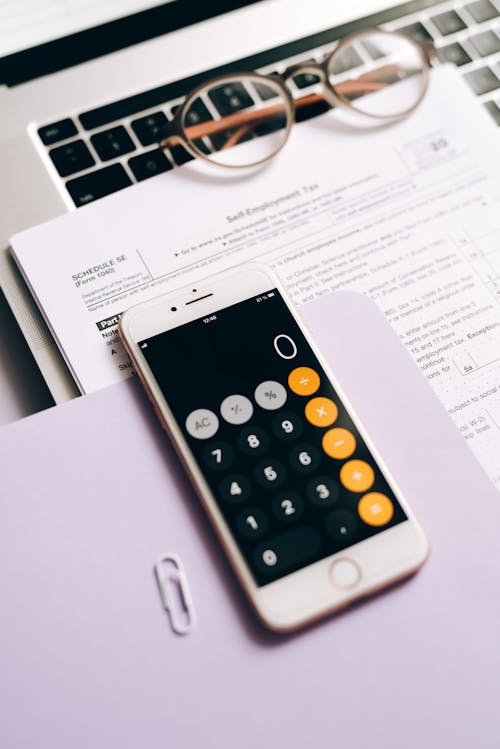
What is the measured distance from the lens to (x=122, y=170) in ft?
1.37

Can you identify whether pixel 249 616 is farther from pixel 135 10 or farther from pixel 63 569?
pixel 135 10

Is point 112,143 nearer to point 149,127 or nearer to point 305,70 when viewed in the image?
point 149,127

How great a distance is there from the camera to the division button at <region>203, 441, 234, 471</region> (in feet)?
1.00

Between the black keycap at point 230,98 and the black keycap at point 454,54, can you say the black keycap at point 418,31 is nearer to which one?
the black keycap at point 454,54

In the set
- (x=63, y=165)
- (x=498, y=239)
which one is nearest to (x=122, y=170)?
(x=63, y=165)

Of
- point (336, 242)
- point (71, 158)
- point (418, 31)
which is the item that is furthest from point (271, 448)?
point (418, 31)

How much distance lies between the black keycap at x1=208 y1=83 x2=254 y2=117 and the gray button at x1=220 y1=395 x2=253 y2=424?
0.76ft

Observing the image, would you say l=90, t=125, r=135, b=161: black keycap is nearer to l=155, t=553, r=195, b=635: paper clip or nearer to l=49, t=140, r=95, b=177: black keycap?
l=49, t=140, r=95, b=177: black keycap

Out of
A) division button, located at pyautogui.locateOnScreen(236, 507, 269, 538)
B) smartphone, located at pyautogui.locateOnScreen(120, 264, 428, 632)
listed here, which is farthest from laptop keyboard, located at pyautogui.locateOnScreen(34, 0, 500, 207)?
division button, located at pyautogui.locateOnScreen(236, 507, 269, 538)

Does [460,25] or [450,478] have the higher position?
[460,25]

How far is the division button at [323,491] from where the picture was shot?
0.30m

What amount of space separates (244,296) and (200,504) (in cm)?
12

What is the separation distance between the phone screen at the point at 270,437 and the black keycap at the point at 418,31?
0.27 meters

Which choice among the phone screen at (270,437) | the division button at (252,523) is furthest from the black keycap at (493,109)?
the division button at (252,523)
